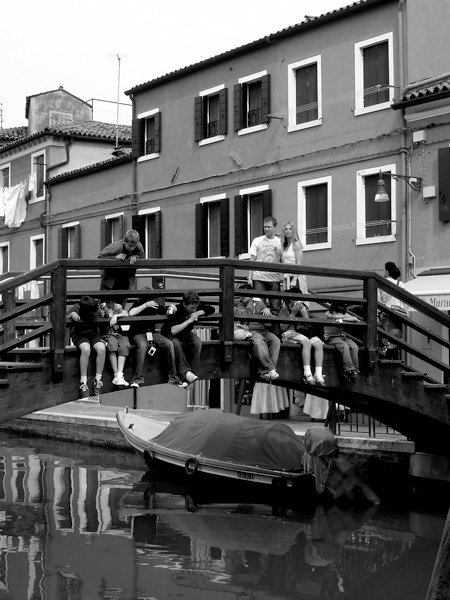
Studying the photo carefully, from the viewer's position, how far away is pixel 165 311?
11.3 meters

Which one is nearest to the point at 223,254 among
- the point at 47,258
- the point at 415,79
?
the point at 415,79

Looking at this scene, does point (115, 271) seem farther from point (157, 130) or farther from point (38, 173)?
point (38, 173)

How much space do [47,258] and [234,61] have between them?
10.8m

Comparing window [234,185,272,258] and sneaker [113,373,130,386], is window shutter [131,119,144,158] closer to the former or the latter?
window [234,185,272,258]

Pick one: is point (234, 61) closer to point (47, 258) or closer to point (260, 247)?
point (47, 258)

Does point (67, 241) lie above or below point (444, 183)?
below

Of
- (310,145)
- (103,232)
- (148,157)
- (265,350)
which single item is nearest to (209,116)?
(148,157)

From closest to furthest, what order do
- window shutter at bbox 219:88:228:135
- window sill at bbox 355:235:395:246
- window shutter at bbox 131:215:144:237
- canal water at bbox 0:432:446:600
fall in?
canal water at bbox 0:432:446:600 → window sill at bbox 355:235:395:246 → window shutter at bbox 219:88:228:135 → window shutter at bbox 131:215:144:237

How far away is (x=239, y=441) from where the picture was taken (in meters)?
18.7

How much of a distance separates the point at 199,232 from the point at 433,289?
8.27 meters

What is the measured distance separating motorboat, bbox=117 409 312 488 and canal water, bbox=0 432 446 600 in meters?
0.53

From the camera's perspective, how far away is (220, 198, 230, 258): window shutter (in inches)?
973

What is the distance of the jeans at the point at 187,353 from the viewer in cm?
1112

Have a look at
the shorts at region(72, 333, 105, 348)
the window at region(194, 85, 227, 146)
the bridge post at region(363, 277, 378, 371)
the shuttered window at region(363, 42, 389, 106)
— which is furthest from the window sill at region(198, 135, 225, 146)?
the shorts at region(72, 333, 105, 348)
